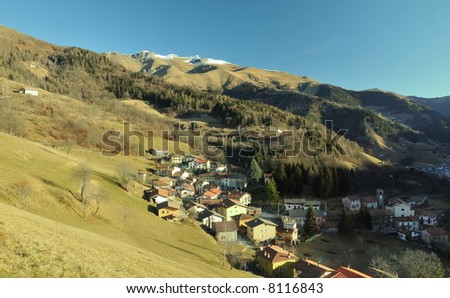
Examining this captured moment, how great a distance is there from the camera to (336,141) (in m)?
161

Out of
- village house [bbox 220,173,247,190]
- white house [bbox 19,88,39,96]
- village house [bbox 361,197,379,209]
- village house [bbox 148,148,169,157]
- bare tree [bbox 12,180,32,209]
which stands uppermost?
white house [bbox 19,88,39,96]

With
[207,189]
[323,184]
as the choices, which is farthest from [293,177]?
[207,189]

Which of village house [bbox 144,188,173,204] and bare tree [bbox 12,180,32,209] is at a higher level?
bare tree [bbox 12,180,32,209]

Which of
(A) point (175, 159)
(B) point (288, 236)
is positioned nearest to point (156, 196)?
(B) point (288, 236)

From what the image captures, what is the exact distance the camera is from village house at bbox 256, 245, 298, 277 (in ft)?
160

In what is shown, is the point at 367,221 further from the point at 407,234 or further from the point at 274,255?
the point at 274,255

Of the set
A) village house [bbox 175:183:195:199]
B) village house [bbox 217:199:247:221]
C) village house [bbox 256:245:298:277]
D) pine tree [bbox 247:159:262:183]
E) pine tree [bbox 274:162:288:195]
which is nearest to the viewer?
village house [bbox 256:245:298:277]

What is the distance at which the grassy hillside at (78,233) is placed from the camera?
64.3 feet

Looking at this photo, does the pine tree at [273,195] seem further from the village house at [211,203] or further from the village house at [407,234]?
the village house at [407,234]

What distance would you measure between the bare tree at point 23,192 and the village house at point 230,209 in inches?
1771

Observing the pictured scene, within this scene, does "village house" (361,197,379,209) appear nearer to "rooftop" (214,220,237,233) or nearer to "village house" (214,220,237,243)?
"rooftop" (214,220,237,233)

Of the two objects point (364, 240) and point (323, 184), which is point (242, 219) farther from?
point (323, 184)

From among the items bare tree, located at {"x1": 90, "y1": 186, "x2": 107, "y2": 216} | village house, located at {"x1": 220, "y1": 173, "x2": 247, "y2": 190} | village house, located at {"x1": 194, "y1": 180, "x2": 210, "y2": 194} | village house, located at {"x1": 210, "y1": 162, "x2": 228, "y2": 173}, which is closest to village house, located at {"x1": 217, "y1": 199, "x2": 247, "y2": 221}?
village house, located at {"x1": 194, "y1": 180, "x2": 210, "y2": 194}

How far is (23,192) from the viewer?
40.5 meters
